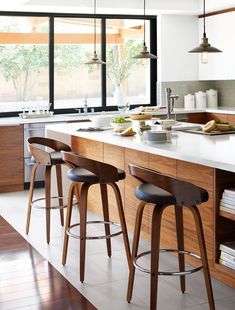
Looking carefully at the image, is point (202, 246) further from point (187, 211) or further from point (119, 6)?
point (119, 6)

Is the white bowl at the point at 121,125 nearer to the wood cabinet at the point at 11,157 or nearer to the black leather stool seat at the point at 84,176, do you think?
the black leather stool seat at the point at 84,176

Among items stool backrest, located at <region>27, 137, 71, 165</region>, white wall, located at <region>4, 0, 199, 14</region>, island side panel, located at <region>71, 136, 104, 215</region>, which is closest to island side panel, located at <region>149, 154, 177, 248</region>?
stool backrest, located at <region>27, 137, 71, 165</region>

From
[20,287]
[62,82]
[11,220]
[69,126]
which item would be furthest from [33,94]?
[20,287]

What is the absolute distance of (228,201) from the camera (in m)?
3.77

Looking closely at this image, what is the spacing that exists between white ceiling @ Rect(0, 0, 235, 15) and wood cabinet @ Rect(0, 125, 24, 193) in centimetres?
155

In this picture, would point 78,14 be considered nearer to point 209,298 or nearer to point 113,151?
point 113,151

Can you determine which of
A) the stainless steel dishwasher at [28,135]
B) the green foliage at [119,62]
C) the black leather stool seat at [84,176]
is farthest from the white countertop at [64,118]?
the black leather stool seat at [84,176]

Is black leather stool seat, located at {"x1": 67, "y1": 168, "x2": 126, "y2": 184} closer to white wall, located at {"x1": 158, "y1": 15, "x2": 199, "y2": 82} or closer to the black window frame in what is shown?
the black window frame

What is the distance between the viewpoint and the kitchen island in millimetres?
3863

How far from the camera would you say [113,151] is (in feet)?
17.5

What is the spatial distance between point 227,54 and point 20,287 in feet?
17.0

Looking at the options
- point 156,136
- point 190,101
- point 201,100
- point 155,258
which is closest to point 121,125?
point 156,136

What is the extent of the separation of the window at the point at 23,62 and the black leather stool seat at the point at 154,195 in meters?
4.41

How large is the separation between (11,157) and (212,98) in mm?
3335
